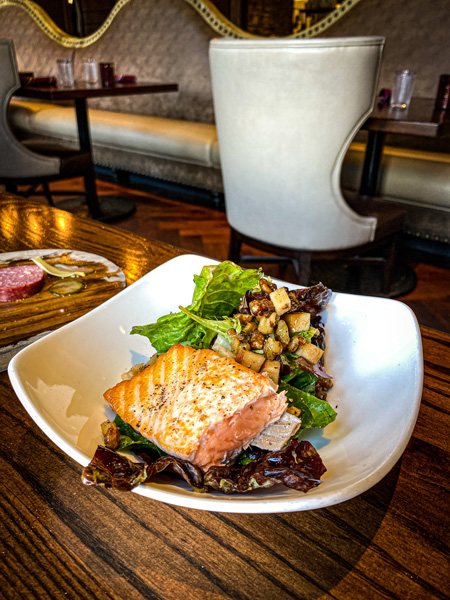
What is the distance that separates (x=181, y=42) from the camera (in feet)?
13.4

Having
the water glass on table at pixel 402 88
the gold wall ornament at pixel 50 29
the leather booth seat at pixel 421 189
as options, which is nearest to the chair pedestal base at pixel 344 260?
the leather booth seat at pixel 421 189

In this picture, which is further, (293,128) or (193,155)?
(193,155)

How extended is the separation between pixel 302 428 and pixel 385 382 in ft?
0.41

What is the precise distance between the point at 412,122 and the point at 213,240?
1.58 meters

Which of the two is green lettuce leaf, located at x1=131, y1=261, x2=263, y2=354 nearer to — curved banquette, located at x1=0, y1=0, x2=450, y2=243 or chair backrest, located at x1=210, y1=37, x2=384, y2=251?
chair backrest, located at x1=210, y1=37, x2=384, y2=251

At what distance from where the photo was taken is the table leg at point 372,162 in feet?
7.67

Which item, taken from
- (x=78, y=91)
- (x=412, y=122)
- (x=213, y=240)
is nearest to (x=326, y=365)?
(x=412, y=122)

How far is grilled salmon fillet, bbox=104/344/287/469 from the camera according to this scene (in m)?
0.50

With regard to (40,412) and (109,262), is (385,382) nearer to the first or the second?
(40,412)

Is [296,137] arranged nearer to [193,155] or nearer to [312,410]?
[312,410]

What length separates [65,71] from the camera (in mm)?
3289

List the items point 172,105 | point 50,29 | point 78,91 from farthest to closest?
1. point 50,29
2. point 172,105
3. point 78,91

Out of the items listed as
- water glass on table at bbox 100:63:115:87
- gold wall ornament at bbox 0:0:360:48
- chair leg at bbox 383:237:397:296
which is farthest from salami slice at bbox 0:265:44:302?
gold wall ornament at bbox 0:0:360:48

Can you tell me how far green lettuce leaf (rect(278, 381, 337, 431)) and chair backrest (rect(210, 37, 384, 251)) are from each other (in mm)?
1354
